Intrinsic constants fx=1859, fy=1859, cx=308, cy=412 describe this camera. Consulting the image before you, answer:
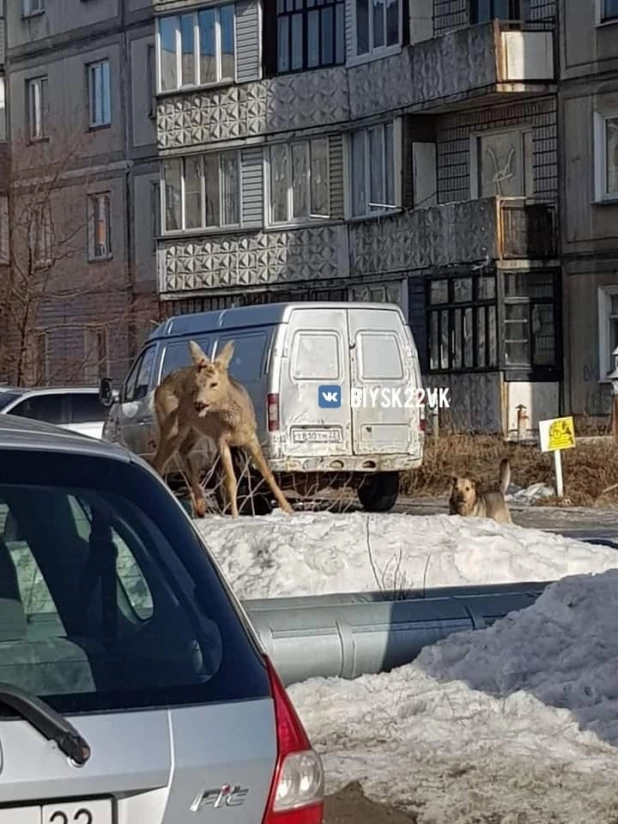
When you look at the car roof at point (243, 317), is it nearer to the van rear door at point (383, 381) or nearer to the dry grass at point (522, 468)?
the van rear door at point (383, 381)

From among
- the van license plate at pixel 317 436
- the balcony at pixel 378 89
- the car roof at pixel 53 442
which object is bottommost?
the van license plate at pixel 317 436

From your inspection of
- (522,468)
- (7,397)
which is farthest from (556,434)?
(7,397)

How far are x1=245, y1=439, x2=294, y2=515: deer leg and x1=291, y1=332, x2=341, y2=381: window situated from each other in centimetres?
249

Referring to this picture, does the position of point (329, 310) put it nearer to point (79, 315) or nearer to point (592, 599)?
point (592, 599)

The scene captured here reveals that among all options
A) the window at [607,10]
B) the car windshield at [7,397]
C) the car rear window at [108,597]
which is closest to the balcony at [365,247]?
the window at [607,10]

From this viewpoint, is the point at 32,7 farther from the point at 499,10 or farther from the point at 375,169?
the point at 499,10

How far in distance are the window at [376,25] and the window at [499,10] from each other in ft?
5.65

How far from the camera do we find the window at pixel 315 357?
21.0m

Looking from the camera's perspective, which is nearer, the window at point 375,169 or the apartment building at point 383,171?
the apartment building at point 383,171

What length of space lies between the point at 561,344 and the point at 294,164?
328 inches

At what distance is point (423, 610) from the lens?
29.5 ft

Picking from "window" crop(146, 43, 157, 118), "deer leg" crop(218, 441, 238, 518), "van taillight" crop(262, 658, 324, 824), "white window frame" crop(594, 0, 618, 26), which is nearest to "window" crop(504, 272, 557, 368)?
"white window frame" crop(594, 0, 618, 26)

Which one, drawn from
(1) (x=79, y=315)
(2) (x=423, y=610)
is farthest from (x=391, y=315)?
(1) (x=79, y=315)

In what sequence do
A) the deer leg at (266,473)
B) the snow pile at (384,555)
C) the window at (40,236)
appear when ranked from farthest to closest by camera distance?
1. the window at (40,236)
2. the deer leg at (266,473)
3. the snow pile at (384,555)
